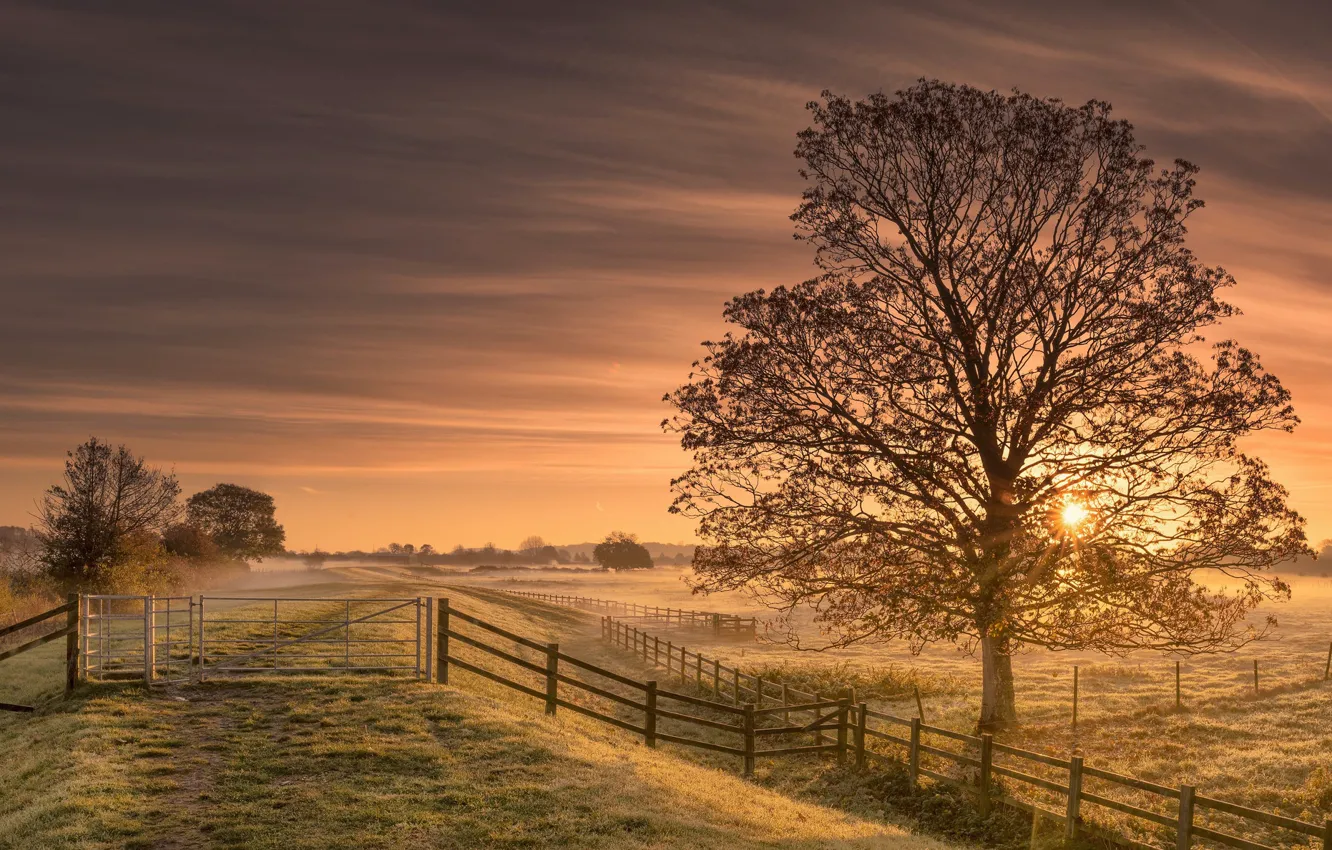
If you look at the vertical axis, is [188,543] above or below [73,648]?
below

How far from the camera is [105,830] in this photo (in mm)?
11570

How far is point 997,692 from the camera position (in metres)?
22.1

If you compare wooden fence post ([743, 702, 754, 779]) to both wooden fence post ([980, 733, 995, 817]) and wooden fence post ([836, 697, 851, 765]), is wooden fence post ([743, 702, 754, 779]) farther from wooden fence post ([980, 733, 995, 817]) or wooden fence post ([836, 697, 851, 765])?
wooden fence post ([980, 733, 995, 817])

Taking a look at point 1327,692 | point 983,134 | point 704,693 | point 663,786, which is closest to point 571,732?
point 663,786

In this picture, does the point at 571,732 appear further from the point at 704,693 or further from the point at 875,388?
the point at 704,693

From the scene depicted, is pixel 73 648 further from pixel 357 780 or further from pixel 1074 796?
pixel 1074 796

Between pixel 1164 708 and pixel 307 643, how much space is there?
2549cm

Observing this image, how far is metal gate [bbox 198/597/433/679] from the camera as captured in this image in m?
20.3

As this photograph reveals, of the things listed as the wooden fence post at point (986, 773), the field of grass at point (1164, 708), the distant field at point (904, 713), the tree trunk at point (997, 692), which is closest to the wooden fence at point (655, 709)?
the distant field at point (904, 713)

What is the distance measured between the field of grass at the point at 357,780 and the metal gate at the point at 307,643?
3.52 feet

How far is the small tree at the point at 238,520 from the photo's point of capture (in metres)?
105

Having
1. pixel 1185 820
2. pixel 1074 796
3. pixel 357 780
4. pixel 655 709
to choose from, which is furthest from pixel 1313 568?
pixel 357 780

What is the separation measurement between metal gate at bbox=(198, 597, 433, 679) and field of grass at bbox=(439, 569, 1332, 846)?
9.45 m

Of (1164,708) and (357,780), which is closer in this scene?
(357,780)
